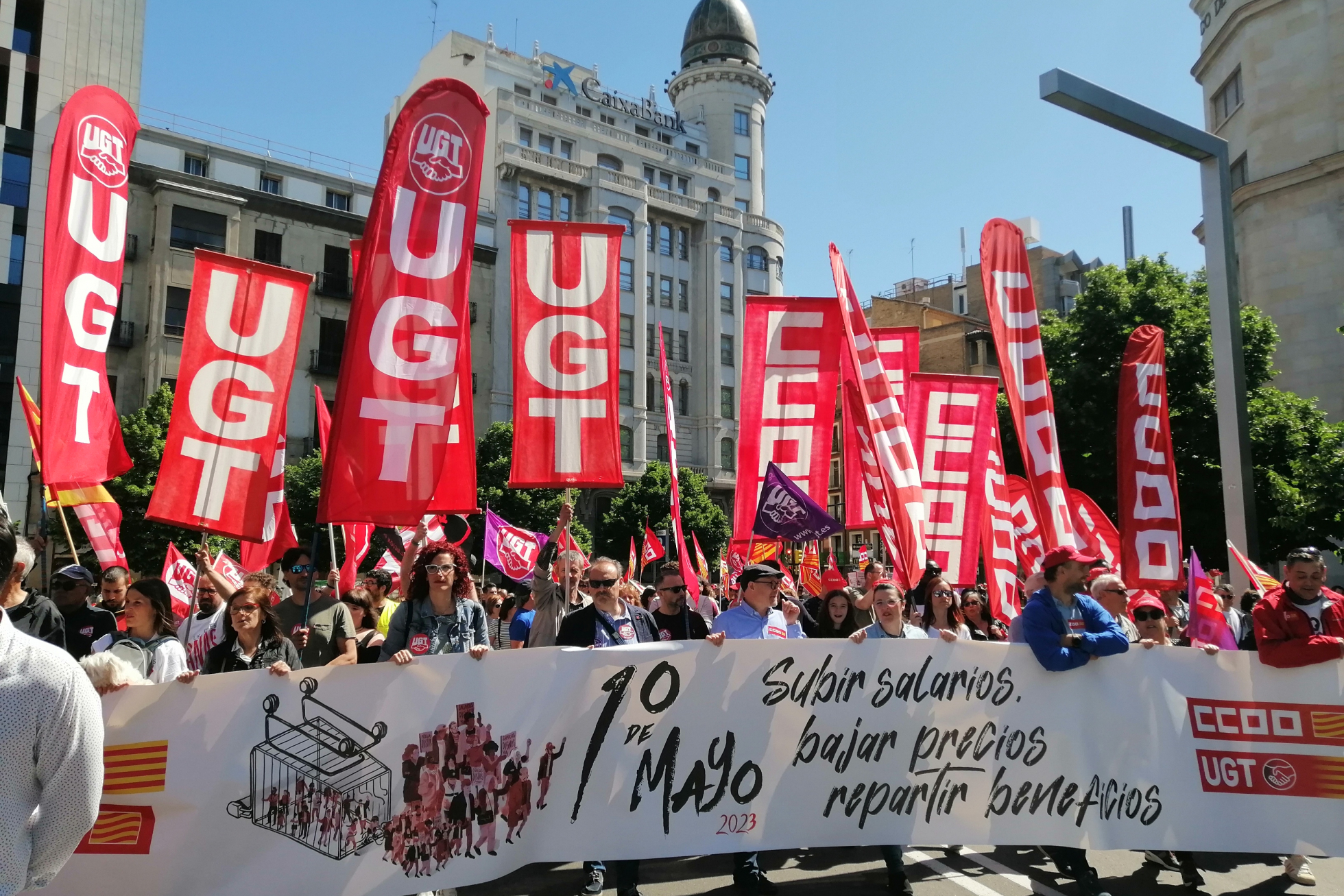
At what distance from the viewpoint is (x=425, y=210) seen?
6258mm

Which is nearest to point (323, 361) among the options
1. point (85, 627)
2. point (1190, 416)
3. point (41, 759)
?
point (1190, 416)

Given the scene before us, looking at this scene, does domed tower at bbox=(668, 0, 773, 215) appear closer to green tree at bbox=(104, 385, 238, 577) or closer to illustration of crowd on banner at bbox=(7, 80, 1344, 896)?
green tree at bbox=(104, 385, 238, 577)

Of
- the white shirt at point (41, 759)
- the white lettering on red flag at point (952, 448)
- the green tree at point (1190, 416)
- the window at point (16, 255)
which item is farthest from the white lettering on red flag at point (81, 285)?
the window at point (16, 255)

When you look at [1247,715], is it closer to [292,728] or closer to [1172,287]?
[292,728]

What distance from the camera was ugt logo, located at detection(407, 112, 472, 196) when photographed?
6.29 meters

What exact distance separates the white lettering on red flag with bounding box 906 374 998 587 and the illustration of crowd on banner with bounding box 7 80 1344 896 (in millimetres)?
46

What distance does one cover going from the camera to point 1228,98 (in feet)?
111

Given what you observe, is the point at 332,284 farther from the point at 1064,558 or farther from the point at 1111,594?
the point at 1064,558

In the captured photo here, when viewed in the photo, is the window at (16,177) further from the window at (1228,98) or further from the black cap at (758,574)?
the window at (1228,98)

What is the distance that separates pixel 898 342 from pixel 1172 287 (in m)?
20.6

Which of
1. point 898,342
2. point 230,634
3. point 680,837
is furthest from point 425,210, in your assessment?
point 898,342

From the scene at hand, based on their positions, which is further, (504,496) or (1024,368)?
(504,496)

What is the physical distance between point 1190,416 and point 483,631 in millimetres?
24721

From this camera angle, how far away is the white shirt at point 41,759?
2.38 meters
